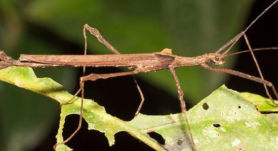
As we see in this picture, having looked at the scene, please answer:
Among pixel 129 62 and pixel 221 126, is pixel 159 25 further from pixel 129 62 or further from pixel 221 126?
pixel 221 126

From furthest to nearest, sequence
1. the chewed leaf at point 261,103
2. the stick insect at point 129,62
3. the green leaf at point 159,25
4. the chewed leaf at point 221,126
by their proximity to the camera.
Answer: the green leaf at point 159,25 < the stick insect at point 129,62 < the chewed leaf at point 261,103 < the chewed leaf at point 221,126

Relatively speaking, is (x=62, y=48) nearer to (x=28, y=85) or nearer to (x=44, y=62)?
(x=44, y=62)

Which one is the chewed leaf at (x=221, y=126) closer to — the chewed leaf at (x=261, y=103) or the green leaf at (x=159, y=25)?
the chewed leaf at (x=261, y=103)

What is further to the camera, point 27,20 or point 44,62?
point 27,20

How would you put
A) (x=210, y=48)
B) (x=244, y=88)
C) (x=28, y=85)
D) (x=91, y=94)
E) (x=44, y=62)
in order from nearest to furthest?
(x=28, y=85) < (x=44, y=62) < (x=210, y=48) < (x=91, y=94) < (x=244, y=88)

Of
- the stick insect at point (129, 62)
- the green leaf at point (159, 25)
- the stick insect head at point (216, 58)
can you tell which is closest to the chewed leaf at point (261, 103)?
the stick insect at point (129, 62)

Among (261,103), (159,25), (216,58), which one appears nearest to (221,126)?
(261,103)

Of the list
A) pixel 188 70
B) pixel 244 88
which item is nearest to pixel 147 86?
pixel 188 70

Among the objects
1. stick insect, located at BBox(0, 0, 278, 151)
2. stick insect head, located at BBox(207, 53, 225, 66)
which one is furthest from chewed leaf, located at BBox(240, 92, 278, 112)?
stick insect head, located at BBox(207, 53, 225, 66)
